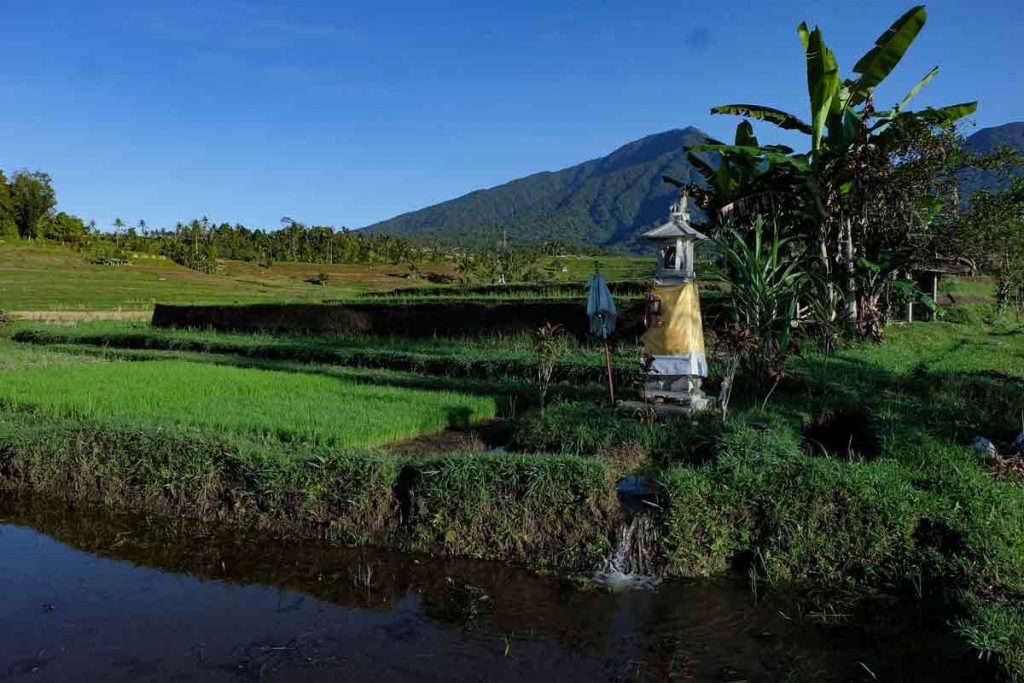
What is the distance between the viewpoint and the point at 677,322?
8742 mm

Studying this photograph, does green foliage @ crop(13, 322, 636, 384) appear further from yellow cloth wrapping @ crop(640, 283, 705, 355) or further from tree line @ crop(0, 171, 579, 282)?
tree line @ crop(0, 171, 579, 282)

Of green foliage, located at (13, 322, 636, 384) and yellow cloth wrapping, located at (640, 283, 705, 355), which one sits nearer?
yellow cloth wrapping, located at (640, 283, 705, 355)

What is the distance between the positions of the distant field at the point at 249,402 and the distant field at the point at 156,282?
1657cm

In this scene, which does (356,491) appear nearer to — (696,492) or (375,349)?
(696,492)

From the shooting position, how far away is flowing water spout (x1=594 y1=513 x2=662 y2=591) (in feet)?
17.9

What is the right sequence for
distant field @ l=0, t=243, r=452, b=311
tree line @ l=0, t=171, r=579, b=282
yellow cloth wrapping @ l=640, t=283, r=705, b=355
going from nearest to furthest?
1. yellow cloth wrapping @ l=640, t=283, r=705, b=355
2. distant field @ l=0, t=243, r=452, b=311
3. tree line @ l=0, t=171, r=579, b=282

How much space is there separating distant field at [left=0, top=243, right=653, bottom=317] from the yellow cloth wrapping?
22.2 m

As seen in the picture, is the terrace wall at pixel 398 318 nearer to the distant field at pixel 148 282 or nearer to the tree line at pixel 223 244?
the distant field at pixel 148 282

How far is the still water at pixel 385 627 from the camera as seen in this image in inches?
168

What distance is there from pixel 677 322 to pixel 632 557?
387 cm

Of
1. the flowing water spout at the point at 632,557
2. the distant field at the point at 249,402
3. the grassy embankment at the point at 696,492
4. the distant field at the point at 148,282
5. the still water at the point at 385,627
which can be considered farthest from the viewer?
the distant field at the point at 148,282

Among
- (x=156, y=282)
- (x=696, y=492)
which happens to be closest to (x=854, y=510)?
(x=696, y=492)

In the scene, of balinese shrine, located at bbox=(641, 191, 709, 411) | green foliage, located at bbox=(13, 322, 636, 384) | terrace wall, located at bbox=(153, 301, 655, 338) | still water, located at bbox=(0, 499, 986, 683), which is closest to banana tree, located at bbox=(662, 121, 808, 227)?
terrace wall, located at bbox=(153, 301, 655, 338)

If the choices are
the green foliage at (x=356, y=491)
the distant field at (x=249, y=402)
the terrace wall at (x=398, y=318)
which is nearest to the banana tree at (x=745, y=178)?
the terrace wall at (x=398, y=318)
